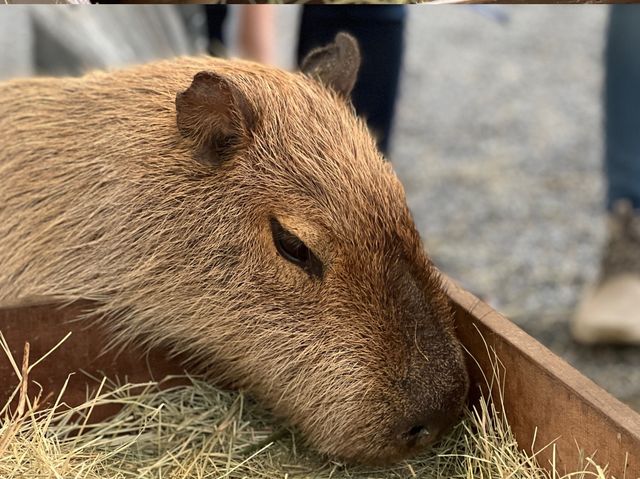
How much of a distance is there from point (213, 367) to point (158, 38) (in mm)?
A: 2477

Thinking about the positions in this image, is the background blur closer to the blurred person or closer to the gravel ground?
the gravel ground

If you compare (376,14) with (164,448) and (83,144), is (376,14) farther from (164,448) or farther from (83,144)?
(164,448)

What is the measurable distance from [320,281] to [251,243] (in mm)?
231

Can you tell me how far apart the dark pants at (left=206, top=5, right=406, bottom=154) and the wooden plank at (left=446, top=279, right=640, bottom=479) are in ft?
3.77

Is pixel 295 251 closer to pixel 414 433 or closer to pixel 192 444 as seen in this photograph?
pixel 414 433

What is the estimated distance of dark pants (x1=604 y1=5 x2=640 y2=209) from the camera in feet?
15.2

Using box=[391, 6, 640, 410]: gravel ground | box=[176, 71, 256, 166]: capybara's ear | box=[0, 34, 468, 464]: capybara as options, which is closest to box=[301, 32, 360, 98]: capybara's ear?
box=[0, 34, 468, 464]: capybara

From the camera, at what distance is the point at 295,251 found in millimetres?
2264

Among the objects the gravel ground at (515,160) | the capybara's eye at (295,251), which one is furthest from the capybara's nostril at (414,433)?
the gravel ground at (515,160)

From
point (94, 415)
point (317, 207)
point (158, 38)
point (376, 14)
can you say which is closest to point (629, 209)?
point (376, 14)

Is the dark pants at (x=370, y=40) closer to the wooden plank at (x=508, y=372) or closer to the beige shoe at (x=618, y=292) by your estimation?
the wooden plank at (x=508, y=372)

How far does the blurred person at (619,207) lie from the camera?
4.75 metres

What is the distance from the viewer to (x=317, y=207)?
2.27 m

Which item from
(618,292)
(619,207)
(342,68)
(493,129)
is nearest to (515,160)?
(493,129)
